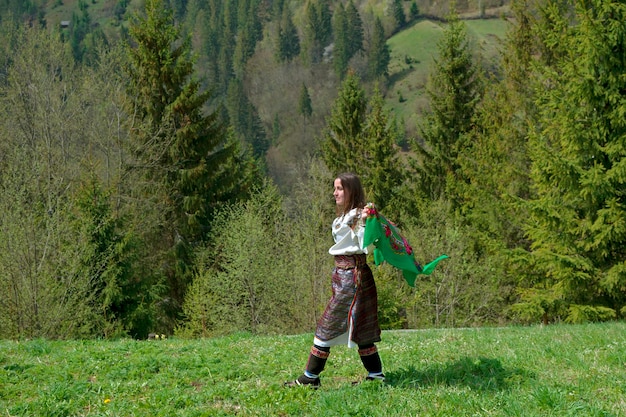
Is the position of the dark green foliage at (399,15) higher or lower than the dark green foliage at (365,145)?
higher

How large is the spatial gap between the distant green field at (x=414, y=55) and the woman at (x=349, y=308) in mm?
102657

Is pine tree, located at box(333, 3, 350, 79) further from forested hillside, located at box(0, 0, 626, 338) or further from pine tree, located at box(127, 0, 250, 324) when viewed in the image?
pine tree, located at box(127, 0, 250, 324)

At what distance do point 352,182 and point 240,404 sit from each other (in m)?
2.47

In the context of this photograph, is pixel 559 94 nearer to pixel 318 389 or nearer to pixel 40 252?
pixel 318 389

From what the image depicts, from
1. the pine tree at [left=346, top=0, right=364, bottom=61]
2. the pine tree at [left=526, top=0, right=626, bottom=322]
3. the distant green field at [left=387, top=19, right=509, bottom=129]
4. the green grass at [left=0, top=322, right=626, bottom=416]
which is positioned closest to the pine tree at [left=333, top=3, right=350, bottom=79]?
the pine tree at [left=346, top=0, right=364, bottom=61]

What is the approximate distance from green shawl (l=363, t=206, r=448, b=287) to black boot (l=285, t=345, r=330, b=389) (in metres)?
1.09

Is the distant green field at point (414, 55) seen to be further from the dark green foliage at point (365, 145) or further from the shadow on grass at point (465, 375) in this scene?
the shadow on grass at point (465, 375)

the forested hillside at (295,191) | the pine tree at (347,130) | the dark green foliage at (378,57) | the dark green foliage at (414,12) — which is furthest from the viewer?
the dark green foliage at (414,12)

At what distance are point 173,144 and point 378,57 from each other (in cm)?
10481

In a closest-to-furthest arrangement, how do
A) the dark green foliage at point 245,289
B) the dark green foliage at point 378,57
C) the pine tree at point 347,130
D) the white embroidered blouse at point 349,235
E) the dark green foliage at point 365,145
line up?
the white embroidered blouse at point 349,235 < the dark green foliage at point 245,289 < the dark green foliage at point 365,145 < the pine tree at point 347,130 < the dark green foliage at point 378,57

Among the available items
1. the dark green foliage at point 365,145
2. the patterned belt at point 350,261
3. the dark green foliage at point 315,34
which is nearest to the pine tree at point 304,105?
the dark green foliage at point 315,34

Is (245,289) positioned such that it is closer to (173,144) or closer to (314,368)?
(173,144)

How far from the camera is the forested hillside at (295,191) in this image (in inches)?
610

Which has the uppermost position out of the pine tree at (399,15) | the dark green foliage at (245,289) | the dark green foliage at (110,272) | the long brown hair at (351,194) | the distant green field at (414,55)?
the pine tree at (399,15)
